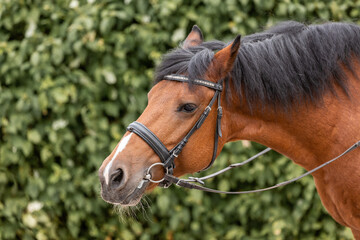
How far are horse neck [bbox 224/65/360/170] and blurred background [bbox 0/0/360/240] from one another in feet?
5.55

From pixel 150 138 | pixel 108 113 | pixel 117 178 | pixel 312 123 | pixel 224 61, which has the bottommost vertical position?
pixel 108 113

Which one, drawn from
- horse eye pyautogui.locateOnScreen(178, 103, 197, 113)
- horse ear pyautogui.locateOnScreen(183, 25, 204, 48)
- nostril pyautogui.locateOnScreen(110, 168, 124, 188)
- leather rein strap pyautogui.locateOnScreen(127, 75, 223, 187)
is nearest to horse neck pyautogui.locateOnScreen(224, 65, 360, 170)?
leather rein strap pyautogui.locateOnScreen(127, 75, 223, 187)

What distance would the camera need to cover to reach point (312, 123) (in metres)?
2.57

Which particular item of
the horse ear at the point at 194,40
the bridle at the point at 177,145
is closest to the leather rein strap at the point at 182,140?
the bridle at the point at 177,145

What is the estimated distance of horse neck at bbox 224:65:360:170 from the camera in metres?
2.54

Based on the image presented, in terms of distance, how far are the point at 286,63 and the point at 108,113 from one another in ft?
7.90

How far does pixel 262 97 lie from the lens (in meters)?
2.46

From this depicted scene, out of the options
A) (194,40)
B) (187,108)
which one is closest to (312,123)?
(187,108)

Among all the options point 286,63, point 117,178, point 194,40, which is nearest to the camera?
point 117,178

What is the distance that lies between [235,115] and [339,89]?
594 mm

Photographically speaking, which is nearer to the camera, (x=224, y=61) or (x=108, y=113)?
(x=224, y=61)

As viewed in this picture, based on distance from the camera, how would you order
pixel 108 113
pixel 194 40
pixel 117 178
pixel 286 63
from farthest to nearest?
pixel 108 113, pixel 194 40, pixel 286 63, pixel 117 178

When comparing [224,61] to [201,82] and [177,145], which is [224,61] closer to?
[201,82]

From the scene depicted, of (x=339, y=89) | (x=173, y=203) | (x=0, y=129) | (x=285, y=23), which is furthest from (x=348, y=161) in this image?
(x=0, y=129)
